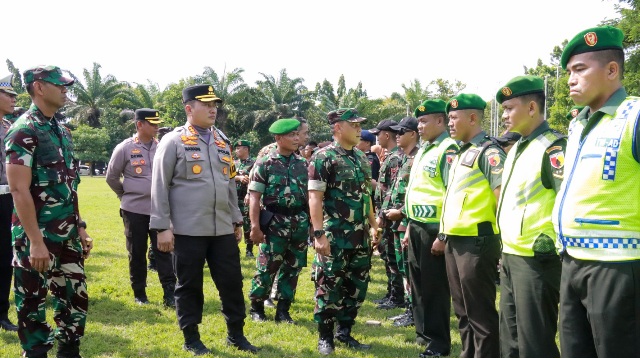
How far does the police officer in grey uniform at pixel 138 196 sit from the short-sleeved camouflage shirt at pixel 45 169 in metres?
2.20

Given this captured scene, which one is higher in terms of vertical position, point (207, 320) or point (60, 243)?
point (60, 243)

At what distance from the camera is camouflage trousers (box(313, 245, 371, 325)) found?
4.90 m

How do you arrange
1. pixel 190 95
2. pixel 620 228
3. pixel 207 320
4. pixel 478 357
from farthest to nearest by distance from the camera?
pixel 207 320
pixel 190 95
pixel 478 357
pixel 620 228

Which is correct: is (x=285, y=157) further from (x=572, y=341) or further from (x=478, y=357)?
(x=572, y=341)

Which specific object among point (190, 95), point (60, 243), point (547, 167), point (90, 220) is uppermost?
point (190, 95)

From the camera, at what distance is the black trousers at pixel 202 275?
15.3 feet

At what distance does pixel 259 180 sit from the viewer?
6.09 metres

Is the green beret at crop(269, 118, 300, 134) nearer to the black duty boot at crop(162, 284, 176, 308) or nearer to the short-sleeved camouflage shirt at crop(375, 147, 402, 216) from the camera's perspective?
the short-sleeved camouflage shirt at crop(375, 147, 402, 216)

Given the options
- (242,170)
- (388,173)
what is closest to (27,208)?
(388,173)

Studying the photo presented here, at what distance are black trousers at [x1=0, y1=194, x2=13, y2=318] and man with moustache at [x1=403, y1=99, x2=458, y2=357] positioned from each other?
4224mm

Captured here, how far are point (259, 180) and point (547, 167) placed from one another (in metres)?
3.62

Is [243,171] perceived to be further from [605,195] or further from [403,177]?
[605,195]

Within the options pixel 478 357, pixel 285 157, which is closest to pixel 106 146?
pixel 285 157

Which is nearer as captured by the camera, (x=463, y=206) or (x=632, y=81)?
(x=463, y=206)
